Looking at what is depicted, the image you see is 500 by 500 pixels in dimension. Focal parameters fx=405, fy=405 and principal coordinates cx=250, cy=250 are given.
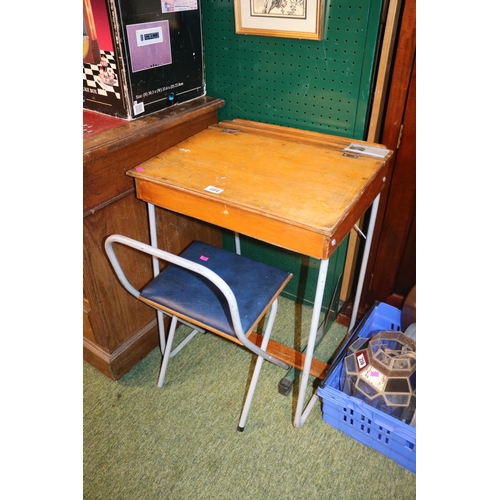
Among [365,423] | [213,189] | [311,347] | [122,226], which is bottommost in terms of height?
[365,423]

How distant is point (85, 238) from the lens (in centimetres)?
143

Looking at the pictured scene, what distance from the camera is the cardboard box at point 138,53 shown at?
52.4 inches

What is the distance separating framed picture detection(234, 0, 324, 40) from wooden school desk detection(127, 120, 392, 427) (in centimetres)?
36

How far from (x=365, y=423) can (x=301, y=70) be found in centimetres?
135

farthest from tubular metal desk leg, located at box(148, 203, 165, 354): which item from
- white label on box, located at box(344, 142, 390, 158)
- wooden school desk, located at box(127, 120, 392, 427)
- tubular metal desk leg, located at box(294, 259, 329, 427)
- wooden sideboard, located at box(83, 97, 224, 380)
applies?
white label on box, located at box(344, 142, 390, 158)

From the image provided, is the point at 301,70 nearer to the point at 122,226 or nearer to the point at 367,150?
the point at 367,150

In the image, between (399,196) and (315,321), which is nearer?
(315,321)

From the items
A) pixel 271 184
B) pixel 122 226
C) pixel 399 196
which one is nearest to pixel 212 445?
pixel 122 226

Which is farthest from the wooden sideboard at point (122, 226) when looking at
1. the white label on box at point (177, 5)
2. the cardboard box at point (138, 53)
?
the white label on box at point (177, 5)

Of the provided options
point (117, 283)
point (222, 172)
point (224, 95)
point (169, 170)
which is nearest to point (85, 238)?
point (117, 283)

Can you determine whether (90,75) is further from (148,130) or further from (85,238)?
(85,238)

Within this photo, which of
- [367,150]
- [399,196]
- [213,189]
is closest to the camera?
[213,189]

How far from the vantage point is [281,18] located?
1.50 meters

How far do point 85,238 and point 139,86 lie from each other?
583mm
